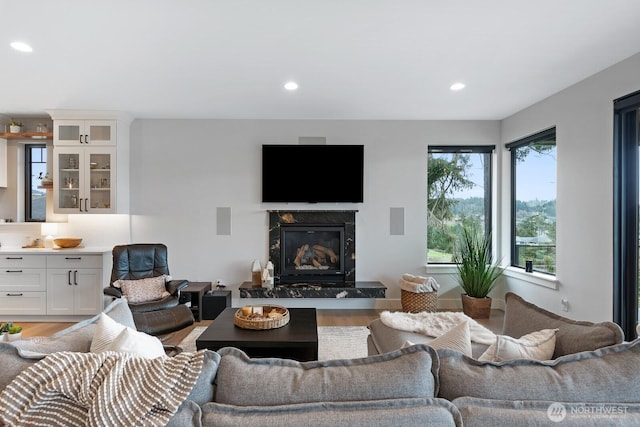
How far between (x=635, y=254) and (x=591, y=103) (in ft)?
4.65

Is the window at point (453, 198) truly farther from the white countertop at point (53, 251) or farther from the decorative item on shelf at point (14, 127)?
the decorative item on shelf at point (14, 127)

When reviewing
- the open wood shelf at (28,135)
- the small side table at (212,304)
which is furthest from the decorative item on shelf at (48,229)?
the small side table at (212,304)

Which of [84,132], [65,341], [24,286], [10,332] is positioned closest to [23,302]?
[24,286]

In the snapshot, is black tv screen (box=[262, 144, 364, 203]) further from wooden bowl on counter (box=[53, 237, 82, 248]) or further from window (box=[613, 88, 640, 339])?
window (box=[613, 88, 640, 339])

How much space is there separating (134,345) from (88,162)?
4086mm

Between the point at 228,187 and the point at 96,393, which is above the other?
the point at 228,187

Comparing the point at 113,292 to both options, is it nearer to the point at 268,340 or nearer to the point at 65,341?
the point at 268,340

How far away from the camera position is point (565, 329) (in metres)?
1.51

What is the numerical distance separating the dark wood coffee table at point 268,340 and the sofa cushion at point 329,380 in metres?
1.43

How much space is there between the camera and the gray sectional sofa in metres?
0.94

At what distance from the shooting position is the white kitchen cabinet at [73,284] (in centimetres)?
424

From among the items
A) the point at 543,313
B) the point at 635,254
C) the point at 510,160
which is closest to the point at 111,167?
the point at 543,313

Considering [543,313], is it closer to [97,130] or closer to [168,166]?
[168,166]

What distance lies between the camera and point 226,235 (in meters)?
4.79
